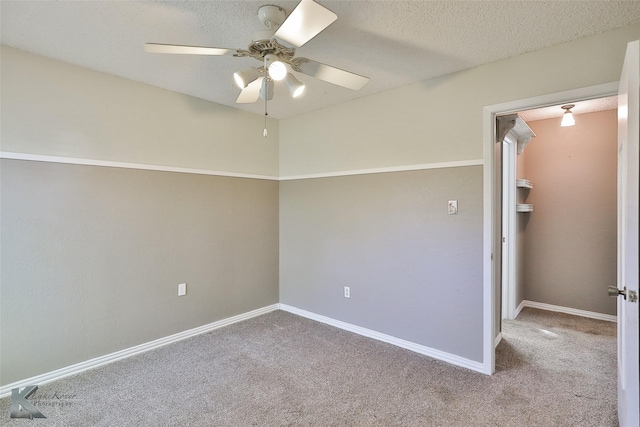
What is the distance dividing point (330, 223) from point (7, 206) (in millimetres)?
2618

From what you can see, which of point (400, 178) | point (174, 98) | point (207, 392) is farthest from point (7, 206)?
point (400, 178)

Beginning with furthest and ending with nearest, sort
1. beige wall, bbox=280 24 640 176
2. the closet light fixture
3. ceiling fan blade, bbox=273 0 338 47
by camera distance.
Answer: the closet light fixture < beige wall, bbox=280 24 640 176 < ceiling fan blade, bbox=273 0 338 47

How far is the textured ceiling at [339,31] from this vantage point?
68.6 inches

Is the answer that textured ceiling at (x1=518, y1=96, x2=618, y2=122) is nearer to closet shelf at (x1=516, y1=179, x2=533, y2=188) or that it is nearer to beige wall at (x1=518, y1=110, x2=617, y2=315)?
beige wall at (x1=518, y1=110, x2=617, y2=315)

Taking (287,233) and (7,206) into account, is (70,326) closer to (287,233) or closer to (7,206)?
(7,206)

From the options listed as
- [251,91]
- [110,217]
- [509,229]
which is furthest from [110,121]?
[509,229]

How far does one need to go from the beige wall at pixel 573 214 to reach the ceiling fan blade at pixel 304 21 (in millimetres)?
3704

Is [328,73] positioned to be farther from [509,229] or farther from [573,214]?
[573,214]

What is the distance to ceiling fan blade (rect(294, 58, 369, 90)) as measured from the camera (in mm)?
1779

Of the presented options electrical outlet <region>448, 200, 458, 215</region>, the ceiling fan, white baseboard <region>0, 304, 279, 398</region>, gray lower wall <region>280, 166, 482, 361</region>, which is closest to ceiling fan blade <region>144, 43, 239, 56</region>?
the ceiling fan

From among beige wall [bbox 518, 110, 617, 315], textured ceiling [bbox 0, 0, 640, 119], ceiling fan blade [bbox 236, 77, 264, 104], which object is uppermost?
textured ceiling [bbox 0, 0, 640, 119]

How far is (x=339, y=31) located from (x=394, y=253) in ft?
6.25

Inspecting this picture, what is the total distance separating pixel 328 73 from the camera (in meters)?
1.85

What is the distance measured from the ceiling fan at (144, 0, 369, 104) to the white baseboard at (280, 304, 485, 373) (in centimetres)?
227
